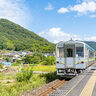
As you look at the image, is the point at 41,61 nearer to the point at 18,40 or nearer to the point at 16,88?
the point at 16,88

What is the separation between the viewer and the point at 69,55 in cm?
1296

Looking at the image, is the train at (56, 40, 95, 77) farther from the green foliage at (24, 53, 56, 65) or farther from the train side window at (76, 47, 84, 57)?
the green foliage at (24, 53, 56, 65)

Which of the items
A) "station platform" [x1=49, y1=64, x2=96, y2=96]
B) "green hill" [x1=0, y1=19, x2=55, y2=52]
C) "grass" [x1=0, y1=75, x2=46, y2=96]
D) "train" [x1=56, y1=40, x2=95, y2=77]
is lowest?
"grass" [x1=0, y1=75, x2=46, y2=96]

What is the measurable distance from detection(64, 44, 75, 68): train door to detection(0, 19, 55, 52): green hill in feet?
350

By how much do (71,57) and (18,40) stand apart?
472 feet

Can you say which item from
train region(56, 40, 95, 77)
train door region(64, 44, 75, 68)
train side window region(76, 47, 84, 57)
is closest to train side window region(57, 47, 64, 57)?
train region(56, 40, 95, 77)

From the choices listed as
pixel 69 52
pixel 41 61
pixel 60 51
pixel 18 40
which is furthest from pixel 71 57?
pixel 18 40

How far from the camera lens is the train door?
41.7ft

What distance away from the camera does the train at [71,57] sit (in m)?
12.6

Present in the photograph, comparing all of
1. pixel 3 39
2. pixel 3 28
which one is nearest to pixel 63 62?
pixel 3 39

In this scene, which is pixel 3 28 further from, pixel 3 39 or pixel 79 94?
pixel 79 94

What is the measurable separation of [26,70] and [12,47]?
432ft

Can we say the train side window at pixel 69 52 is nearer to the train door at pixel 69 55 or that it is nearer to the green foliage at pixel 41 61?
the train door at pixel 69 55

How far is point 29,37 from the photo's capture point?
172750 mm
